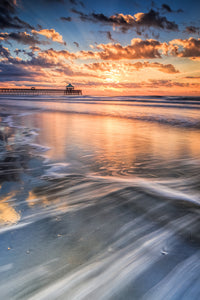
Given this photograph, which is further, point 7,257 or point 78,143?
point 78,143

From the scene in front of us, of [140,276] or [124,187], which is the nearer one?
[140,276]

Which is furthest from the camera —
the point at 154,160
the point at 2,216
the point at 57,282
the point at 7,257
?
the point at 154,160

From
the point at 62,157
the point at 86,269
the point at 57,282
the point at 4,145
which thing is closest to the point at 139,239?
the point at 86,269

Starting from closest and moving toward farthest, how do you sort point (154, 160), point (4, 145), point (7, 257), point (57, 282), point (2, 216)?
point (57, 282) < point (7, 257) < point (2, 216) < point (154, 160) < point (4, 145)

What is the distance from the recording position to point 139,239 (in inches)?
53.1

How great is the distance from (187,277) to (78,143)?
3539 millimetres

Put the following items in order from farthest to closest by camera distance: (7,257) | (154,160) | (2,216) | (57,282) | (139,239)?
(154,160)
(2,216)
(139,239)
(7,257)
(57,282)

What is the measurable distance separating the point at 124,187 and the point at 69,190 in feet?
1.91

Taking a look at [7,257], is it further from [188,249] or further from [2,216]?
[188,249]

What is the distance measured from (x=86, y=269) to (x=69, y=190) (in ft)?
3.46

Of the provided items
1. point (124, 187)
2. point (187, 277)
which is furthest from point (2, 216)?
point (187, 277)

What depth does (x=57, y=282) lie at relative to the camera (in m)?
1.01

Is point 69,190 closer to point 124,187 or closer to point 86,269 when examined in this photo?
point 124,187

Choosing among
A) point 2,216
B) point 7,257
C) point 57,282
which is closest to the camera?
point 57,282
